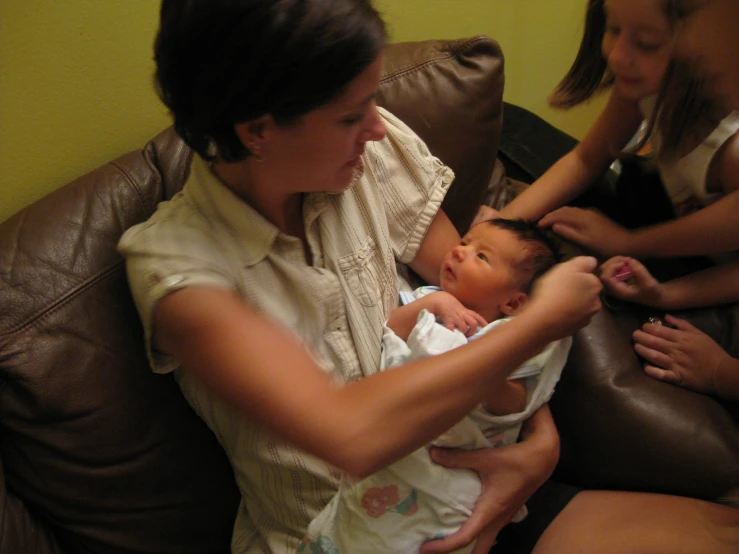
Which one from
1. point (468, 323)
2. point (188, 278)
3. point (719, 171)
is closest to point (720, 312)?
point (719, 171)

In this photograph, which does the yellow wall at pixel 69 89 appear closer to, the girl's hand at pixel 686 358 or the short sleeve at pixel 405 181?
the short sleeve at pixel 405 181

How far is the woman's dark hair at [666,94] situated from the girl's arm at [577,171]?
49 millimetres

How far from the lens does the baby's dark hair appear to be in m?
1.16

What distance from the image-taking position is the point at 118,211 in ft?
3.41

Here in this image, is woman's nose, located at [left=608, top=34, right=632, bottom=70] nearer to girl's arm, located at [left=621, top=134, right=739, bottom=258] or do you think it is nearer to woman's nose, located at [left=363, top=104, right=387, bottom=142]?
girl's arm, located at [left=621, top=134, right=739, bottom=258]

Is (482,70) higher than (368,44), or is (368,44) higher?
(368,44)

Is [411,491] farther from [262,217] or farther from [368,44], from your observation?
[368,44]

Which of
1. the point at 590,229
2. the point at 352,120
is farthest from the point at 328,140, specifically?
A: the point at 590,229

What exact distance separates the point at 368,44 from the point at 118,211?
0.56 metres

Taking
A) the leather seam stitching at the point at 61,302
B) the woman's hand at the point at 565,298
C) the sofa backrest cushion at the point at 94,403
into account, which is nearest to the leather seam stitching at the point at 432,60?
the sofa backrest cushion at the point at 94,403

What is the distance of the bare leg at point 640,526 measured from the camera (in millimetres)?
1001

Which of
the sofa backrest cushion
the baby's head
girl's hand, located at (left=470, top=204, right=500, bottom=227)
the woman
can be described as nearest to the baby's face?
the baby's head

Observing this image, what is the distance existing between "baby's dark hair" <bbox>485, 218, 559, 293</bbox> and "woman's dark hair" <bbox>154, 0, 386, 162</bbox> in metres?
0.53

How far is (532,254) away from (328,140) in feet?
1.70
